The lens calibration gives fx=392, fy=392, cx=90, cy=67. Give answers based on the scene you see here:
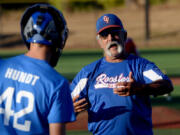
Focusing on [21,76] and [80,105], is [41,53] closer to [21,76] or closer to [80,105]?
[21,76]

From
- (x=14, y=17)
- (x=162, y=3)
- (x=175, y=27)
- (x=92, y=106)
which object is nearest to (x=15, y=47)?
(x=14, y=17)

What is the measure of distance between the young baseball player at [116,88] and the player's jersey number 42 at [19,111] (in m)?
1.18

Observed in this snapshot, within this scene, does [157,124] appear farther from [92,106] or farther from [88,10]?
[88,10]

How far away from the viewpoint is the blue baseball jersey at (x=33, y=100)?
2621 millimetres

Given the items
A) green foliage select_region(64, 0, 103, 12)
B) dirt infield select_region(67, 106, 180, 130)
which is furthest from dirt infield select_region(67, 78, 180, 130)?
green foliage select_region(64, 0, 103, 12)

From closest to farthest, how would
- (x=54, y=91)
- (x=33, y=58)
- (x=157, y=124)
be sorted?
(x=54, y=91) → (x=33, y=58) → (x=157, y=124)

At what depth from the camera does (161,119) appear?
355 inches

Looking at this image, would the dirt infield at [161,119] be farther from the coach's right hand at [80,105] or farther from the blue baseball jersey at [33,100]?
the blue baseball jersey at [33,100]

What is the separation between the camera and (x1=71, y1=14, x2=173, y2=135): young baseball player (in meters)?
3.90

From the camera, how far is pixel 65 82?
8.79ft

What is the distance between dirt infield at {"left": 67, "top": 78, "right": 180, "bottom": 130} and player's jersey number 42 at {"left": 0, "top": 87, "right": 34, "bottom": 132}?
18.8ft

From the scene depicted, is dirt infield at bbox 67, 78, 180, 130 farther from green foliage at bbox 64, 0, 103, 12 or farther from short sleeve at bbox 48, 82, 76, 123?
green foliage at bbox 64, 0, 103, 12

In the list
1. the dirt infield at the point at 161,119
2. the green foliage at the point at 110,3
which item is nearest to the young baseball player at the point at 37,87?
the dirt infield at the point at 161,119

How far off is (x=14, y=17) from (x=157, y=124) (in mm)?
34745
